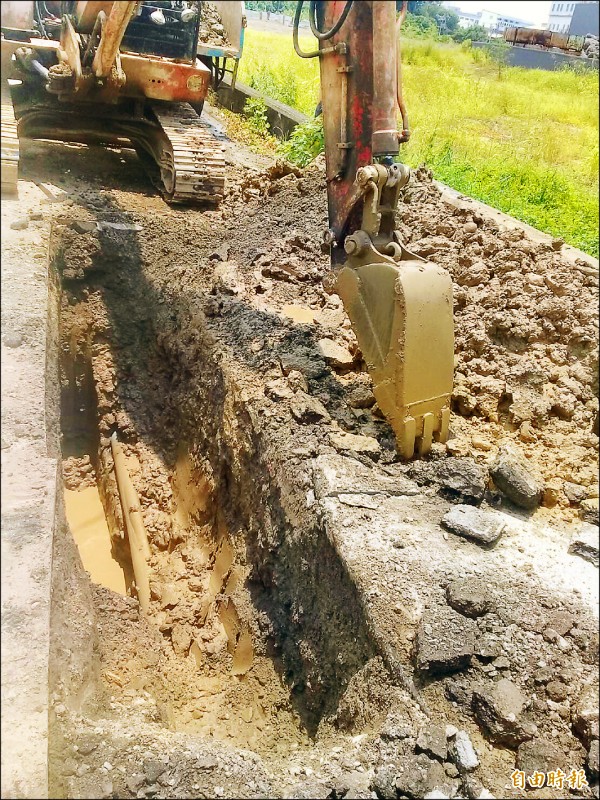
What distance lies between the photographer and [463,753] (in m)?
2.12

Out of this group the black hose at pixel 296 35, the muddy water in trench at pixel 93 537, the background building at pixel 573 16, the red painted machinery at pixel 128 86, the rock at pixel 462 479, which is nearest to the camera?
the background building at pixel 573 16

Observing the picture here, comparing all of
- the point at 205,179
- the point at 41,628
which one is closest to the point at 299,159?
the point at 205,179

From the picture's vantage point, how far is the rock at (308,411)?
3.58 m

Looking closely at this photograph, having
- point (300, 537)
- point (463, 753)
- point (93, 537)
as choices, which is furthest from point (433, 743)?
point (93, 537)

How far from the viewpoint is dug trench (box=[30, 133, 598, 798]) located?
7.38 feet

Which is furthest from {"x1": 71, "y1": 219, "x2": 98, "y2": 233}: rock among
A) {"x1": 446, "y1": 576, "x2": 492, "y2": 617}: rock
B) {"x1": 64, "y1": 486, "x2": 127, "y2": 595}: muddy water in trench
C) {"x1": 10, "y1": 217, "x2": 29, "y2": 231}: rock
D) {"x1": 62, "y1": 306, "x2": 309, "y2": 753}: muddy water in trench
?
{"x1": 446, "y1": 576, "x2": 492, "y2": 617}: rock

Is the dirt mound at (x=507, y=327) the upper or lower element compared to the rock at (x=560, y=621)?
upper

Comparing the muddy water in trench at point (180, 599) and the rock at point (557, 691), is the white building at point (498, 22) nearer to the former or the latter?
the rock at point (557, 691)

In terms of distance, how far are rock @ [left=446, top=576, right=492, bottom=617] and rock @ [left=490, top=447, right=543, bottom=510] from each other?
0.57 meters

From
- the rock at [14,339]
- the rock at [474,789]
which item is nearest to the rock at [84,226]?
the rock at [14,339]

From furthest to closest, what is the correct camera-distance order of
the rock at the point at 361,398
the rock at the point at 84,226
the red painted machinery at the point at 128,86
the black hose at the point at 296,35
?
the red painted machinery at the point at 128,86, the rock at the point at 84,226, the rock at the point at 361,398, the black hose at the point at 296,35

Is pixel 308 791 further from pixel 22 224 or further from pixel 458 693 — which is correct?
pixel 22 224

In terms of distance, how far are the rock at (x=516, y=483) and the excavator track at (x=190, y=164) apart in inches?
177

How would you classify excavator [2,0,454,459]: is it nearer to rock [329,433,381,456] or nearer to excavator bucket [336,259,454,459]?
excavator bucket [336,259,454,459]
